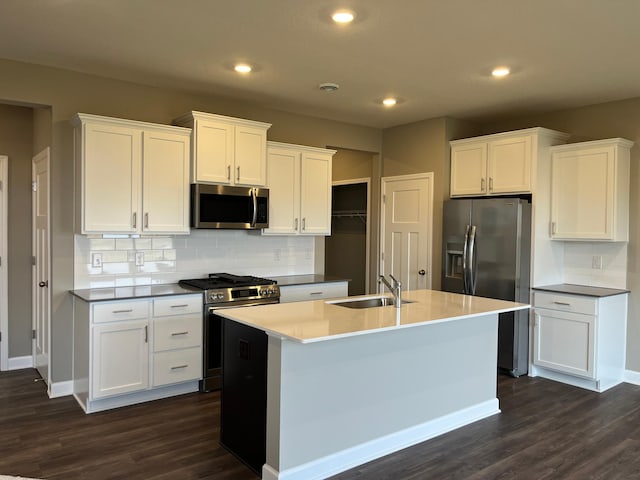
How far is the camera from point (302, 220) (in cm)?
520

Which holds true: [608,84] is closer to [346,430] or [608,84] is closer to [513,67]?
[513,67]

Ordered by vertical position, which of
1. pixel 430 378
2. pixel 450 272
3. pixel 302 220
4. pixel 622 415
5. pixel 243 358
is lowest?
pixel 622 415

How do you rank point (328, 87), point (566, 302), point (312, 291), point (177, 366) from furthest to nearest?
point (312, 291) < point (566, 302) < point (328, 87) < point (177, 366)

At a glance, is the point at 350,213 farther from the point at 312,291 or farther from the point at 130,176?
the point at 130,176

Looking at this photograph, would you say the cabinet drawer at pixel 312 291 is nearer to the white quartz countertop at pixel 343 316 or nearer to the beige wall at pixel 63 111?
the white quartz countertop at pixel 343 316

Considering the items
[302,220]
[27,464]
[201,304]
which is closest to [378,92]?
[302,220]

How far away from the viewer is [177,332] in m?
4.01

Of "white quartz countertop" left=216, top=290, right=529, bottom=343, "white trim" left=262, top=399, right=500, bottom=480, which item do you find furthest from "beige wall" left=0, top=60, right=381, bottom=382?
"white trim" left=262, top=399, right=500, bottom=480

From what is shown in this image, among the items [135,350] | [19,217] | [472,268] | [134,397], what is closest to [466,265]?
[472,268]

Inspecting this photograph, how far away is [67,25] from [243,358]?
7.70 ft

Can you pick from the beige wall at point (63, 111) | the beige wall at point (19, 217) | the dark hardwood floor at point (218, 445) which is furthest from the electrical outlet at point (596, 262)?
the beige wall at point (19, 217)

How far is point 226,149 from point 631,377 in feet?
14.1

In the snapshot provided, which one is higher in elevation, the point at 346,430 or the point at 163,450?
the point at 346,430

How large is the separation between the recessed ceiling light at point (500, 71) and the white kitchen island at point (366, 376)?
179 centimetres
